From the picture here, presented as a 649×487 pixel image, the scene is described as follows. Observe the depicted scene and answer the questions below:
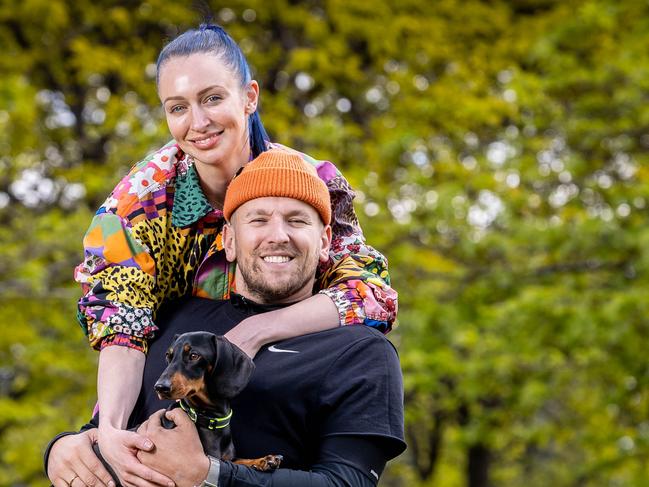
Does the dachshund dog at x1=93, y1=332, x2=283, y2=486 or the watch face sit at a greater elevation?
the dachshund dog at x1=93, y1=332, x2=283, y2=486

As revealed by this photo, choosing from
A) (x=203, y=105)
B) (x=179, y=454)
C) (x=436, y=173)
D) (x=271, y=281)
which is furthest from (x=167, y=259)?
(x=436, y=173)

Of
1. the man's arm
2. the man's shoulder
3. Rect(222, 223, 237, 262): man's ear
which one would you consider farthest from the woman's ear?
the man's arm

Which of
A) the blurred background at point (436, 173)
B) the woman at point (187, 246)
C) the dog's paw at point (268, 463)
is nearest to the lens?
the dog's paw at point (268, 463)

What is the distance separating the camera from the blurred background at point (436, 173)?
32.1 feet

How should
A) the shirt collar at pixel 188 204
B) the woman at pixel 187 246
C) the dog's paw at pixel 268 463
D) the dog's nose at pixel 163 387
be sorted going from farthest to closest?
the shirt collar at pixel 188 204 < the woman at pixel 187 246 < the dog's paw at pixel 268 463 < the dog's nose at pixel 163 387

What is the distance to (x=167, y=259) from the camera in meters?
3.01

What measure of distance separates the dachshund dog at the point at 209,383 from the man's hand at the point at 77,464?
265 millimetres

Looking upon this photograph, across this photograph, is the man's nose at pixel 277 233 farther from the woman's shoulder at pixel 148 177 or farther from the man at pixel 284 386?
the woman's shoulder at pixel 148 177

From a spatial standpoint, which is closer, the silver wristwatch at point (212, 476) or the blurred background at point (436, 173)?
the silver wristwatch at point (212, 476)

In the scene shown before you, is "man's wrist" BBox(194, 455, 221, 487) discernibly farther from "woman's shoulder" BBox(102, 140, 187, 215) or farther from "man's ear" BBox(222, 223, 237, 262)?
"woman's shoulder" BBox(102, 140, 187, 215)

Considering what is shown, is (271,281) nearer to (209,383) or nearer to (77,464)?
(209,383)

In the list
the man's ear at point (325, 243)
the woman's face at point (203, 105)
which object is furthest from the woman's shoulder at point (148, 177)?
the man's ear at point (325, 243)

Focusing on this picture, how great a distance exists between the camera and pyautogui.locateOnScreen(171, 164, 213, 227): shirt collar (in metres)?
3.00

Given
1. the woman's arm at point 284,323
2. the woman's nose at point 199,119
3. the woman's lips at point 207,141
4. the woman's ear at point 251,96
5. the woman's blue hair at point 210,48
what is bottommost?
the woman's arm at point 284,323
